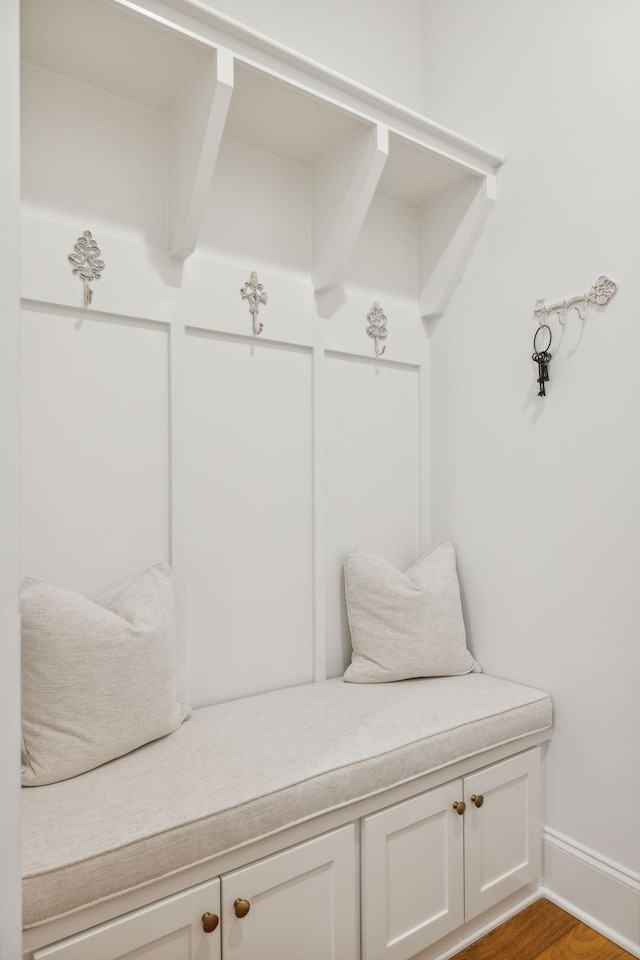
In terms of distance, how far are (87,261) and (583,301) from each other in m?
1.38

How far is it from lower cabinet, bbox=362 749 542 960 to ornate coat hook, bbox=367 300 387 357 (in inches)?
54.3

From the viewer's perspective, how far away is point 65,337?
4.98 feet

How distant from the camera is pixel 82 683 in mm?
1297

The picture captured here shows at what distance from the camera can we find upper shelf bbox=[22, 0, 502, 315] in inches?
55.4

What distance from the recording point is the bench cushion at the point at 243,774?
3.43ft

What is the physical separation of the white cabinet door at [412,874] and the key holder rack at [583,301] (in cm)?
137

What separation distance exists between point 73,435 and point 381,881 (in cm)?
133

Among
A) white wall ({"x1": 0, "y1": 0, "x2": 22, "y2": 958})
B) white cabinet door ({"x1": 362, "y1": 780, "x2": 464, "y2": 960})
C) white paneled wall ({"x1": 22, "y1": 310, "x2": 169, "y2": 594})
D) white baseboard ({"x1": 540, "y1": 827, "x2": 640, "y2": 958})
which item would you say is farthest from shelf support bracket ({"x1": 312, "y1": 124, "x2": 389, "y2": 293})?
white baseboard ({"x1": 540, "y1": 827, "x2": 640, "y2": 958})

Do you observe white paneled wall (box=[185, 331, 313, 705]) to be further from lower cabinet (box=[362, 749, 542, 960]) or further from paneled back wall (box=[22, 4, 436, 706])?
lower cabinet (box=[362, 749, 542, 960])

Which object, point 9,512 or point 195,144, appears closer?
point 9,512

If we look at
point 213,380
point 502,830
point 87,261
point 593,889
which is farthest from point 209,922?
point 87,261

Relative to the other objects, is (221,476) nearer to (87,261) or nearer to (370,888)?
(87,261)

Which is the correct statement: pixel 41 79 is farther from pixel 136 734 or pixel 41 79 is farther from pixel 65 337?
pixel 136 734

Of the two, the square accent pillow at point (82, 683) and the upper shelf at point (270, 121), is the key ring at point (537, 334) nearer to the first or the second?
the upper shelf at point (270, 121)
